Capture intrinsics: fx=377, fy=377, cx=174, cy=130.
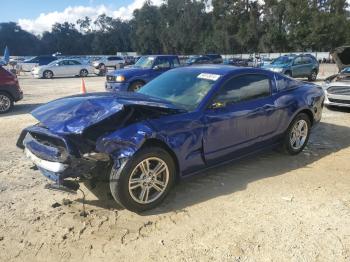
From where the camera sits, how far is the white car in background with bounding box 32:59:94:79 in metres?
27.4

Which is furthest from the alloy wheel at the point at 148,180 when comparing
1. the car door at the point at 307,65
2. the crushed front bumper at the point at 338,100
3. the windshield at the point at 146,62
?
the car door at the point at 307,65

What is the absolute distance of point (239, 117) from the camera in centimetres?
507

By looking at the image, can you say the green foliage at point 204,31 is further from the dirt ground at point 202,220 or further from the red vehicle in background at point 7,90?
the dirt ground at point 202,220

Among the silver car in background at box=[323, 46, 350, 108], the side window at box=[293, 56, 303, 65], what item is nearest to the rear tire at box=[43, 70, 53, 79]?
the side window at box=[293, 56, 303, 65]

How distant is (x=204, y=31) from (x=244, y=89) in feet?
264

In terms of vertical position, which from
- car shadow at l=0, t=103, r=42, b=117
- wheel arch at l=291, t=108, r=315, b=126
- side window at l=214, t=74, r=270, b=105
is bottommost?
car shadow at l=0, t=103, r=42, b=117

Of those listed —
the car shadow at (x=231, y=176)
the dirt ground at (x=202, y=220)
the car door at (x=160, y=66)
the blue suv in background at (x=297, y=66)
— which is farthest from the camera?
the blue suv in background at (x=297, y=66)

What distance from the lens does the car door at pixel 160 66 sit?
1414cm

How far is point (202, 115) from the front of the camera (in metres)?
4.65

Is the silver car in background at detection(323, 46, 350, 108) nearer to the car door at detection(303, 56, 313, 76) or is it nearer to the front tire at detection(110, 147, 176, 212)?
the front tire at detection(110, 147, 176, 212)

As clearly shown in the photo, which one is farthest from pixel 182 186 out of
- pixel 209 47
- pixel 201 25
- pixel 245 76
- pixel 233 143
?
pixel 201 25

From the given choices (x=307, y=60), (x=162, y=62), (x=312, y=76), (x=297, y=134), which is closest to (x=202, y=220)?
(x=297, y=134)

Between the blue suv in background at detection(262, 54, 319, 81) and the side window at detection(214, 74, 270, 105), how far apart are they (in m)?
14.7

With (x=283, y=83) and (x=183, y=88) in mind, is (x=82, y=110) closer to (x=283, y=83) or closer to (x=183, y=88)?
(x=183, y=88)
